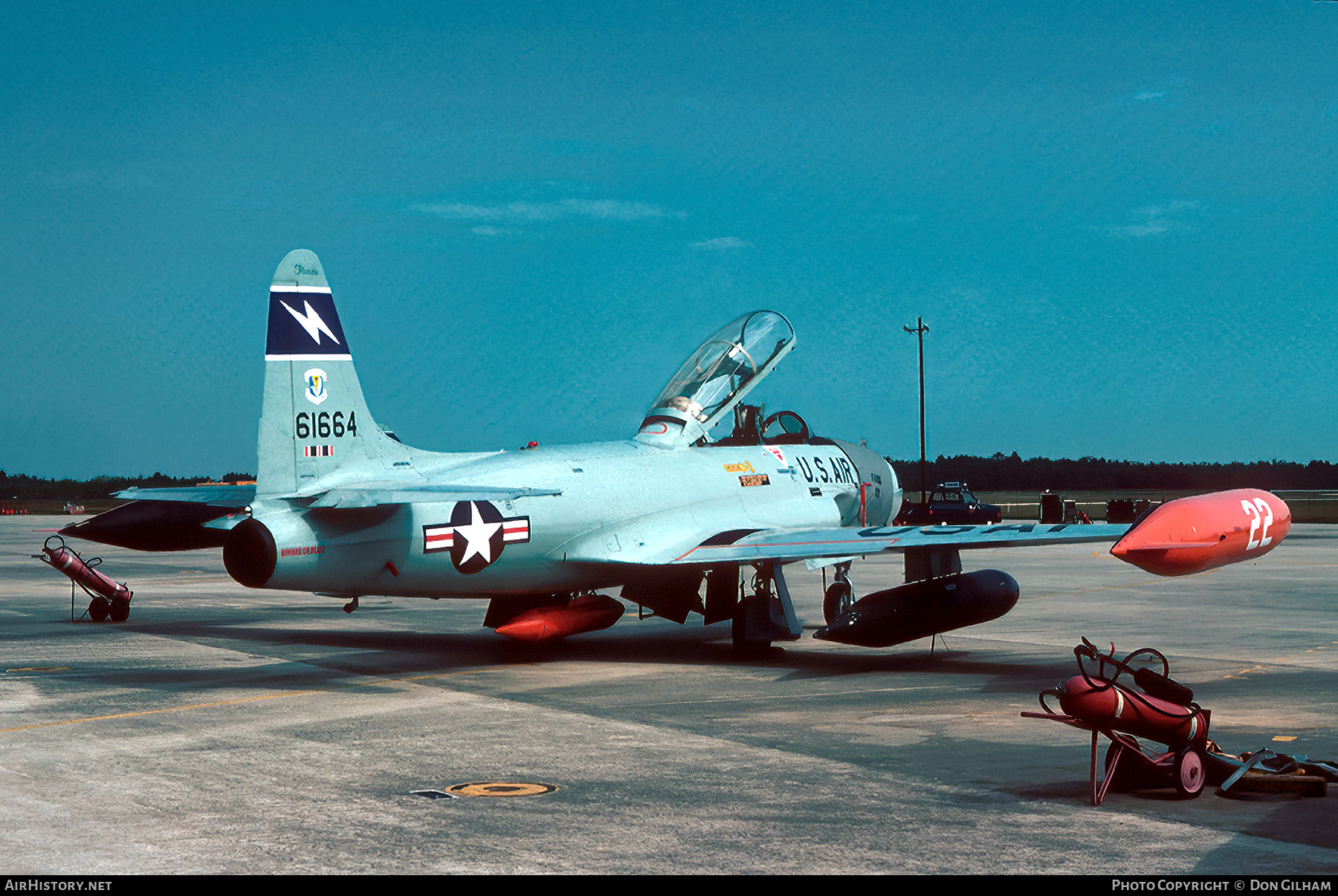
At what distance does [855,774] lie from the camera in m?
8.47

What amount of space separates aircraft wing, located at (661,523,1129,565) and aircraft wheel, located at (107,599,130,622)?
9.79 metres

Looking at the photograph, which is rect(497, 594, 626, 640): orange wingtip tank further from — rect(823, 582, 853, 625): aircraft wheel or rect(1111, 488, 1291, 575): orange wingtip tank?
rect(1111, 488, 1291, 575): orange wingtip tank

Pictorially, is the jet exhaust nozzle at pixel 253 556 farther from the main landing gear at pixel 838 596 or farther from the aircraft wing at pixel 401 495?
the main landing gear at pixel 838 596

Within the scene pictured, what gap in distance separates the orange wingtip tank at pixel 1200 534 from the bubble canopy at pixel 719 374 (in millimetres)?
8270

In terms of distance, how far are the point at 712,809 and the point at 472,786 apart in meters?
1.68

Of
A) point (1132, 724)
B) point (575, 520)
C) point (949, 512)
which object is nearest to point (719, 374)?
point (575, 520)

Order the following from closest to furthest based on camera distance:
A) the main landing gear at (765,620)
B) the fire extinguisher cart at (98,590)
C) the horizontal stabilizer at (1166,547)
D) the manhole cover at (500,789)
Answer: the manhole cover at (500,789)
the horizontal stabilizer at (1166,547)
the main landing gear at (765,620)
the fire extinguisher cart at (98,590)

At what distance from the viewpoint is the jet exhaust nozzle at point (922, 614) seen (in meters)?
14.3

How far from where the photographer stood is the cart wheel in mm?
7715

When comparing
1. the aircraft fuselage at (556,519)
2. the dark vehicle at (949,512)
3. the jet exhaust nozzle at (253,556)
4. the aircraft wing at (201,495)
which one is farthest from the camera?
the dark vehicle at (949,512)

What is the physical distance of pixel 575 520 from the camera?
14.8 metres

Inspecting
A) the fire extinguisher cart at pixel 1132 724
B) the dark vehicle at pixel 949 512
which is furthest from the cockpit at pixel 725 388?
the dark vehicle at pixel 949 512

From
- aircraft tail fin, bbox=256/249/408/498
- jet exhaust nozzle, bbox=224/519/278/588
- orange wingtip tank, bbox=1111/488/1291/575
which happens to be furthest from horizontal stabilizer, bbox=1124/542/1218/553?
aircraft tail fin, bbox=256/249/408/498

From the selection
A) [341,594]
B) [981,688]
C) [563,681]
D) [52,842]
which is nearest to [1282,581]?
[981,688]
